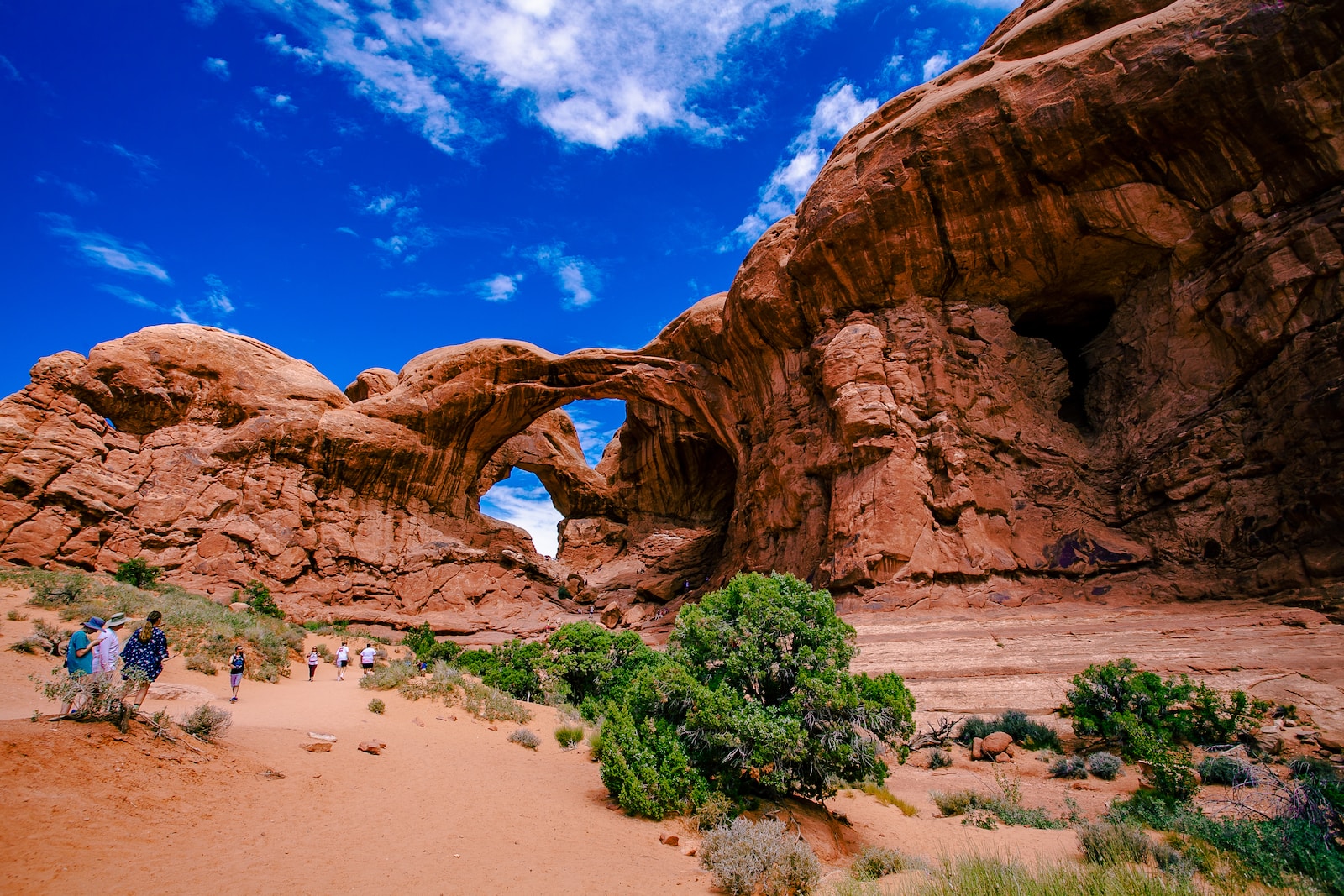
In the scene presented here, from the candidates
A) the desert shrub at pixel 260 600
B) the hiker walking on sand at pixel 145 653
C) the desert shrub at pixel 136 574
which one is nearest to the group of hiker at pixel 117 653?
the hiker walking on sand at pixel 145 653

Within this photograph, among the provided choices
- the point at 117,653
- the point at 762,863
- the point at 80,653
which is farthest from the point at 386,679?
the point at 762,863

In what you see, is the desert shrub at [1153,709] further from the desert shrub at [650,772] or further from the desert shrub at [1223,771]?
the desert shrub at [650,772]

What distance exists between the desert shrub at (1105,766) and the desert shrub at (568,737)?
7.35 m

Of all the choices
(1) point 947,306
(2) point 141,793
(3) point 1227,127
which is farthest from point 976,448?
(2) point 141,793

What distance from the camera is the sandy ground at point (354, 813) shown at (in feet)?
14.2

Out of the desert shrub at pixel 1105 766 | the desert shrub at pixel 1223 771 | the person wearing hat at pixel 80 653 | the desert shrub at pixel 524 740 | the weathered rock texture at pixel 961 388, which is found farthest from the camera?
the weathered rock texture at pixel 961 388

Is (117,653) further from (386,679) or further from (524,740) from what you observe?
(386,679)

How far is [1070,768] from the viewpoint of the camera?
8.44 metres

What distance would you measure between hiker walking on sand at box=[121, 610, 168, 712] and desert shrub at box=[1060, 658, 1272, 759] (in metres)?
11.9

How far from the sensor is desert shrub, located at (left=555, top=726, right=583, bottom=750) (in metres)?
9.95

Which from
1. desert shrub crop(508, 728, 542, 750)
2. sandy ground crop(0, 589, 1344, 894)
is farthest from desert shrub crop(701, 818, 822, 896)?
desert shrub crop(508, 728, 542, 750)

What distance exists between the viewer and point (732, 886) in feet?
15.9

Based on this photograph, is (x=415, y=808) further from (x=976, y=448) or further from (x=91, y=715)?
(x=976, y=448)

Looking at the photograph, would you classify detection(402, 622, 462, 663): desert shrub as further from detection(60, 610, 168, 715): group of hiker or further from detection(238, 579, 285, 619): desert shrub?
detection(60, 610, 168, 715): group of hiker
